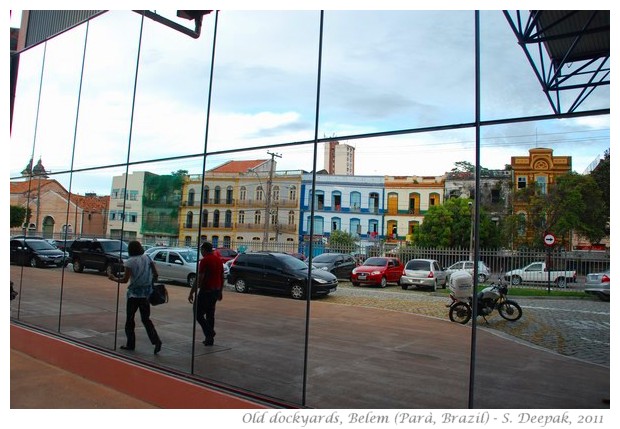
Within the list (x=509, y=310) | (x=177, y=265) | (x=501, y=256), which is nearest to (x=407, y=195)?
(x=509, y=310)

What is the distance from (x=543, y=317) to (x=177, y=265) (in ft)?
34.0

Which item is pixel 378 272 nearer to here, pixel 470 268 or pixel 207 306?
pixel 470 268

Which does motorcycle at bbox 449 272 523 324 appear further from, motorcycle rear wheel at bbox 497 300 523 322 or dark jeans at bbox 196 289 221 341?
dark jeans at bbox 196 289 221 341

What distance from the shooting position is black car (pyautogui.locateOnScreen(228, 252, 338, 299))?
1255cm

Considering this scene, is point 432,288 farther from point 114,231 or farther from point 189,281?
point 114,231

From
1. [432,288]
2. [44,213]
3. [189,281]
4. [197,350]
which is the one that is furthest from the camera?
[432,288]

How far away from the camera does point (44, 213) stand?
31.9 ft

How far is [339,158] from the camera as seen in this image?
210 inches

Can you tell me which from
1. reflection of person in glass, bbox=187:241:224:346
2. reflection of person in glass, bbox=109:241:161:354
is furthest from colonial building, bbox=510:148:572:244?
reflection of person in glass, bbox=109:241:161:354

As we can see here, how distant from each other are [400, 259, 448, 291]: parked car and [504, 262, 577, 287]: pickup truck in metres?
2.62
